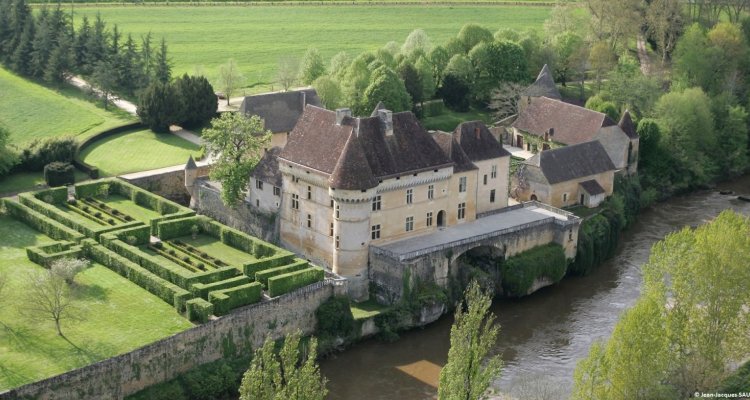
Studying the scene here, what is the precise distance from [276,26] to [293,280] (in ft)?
272

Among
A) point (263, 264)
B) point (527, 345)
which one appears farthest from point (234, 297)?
point (527, 345)

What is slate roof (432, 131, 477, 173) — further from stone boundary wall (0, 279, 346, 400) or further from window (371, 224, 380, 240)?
stone boundary wall (0, 279, 346, 400)

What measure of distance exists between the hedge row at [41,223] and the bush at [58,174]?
682 cm

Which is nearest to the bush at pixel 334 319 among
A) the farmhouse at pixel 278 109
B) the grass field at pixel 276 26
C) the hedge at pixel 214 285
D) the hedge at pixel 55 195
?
the hedge at pixel 214 285

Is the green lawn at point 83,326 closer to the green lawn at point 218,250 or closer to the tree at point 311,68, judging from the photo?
the green lawn at point 218,250

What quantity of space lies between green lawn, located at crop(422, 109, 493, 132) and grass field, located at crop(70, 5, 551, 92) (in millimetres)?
22779

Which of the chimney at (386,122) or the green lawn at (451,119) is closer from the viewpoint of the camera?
the chimney at (386,122)

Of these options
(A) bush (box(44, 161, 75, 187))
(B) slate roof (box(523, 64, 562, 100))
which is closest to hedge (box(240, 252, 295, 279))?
(A) bush (box(44, 161, 75, 187))

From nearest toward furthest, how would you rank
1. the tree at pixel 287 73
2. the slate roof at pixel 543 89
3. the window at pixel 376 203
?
the window at pixel 376 203 → the slate roof at pixel 543 89 → the tree at pixel 287 73

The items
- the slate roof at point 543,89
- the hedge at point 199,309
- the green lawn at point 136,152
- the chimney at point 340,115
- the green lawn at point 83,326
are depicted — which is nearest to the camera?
the green lawn at point 83,326

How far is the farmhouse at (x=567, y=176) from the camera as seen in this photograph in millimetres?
82812

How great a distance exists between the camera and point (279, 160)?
245ft

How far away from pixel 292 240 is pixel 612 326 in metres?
22.7

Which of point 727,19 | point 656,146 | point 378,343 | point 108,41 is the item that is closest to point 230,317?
point 378,343
